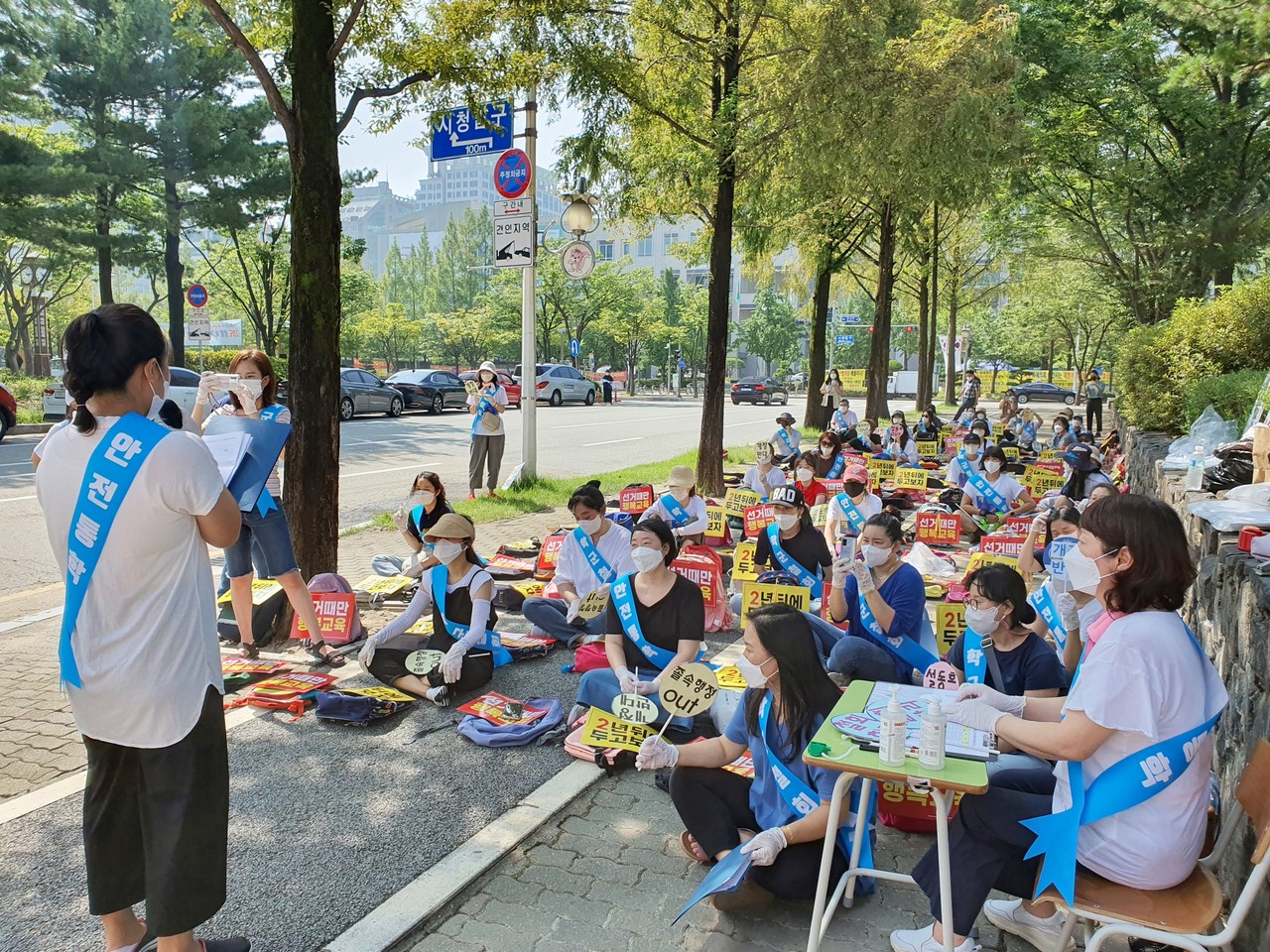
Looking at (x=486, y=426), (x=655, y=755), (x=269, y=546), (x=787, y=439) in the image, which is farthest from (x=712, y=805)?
(x=787, y=439)

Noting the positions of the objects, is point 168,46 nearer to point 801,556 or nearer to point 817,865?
point 801,556

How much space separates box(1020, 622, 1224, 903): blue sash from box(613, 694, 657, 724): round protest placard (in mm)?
2079

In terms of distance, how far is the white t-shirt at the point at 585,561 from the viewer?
Answer: 267 inches

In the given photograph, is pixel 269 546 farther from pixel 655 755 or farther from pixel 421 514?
pixel 655 755

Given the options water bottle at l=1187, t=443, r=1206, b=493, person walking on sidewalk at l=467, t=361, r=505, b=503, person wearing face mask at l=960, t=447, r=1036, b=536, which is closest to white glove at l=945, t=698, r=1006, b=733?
water bottle at l=1187, t=443, r=1206, b=493

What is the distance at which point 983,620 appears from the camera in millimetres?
4262

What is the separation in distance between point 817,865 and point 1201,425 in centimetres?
687

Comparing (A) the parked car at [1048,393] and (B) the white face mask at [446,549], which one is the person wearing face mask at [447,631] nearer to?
(B) the white face mask at [446,549]

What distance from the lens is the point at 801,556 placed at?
23.1ft

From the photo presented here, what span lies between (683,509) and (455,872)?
5.34m

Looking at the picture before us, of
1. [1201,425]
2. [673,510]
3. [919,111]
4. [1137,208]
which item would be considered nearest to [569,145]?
[919,111]

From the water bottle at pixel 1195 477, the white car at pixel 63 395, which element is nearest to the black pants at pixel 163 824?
the water bottle at pixel 1195 477

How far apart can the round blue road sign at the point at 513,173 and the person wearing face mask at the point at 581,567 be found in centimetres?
665

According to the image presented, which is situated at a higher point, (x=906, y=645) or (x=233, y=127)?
(x=233, y=127)
